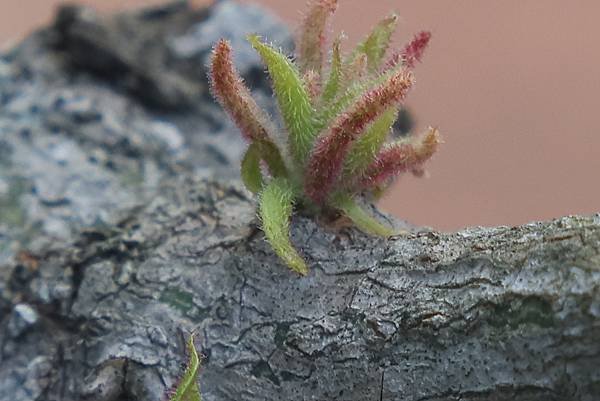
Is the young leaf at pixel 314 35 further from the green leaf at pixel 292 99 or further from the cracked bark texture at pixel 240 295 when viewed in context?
the cracked bark texture at pixel 240 295

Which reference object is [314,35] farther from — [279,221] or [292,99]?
[279,221]

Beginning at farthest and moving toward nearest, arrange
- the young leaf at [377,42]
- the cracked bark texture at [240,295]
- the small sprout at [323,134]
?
the young leaf at [377,42], the small sprout at [323,134], the cracked bark texture at [240,295]

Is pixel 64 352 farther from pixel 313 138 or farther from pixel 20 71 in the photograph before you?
pixel 20 71

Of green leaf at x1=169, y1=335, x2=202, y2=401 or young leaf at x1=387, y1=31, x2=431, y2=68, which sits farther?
young leaf at x1=387, y1=31, x2=431, y2=68

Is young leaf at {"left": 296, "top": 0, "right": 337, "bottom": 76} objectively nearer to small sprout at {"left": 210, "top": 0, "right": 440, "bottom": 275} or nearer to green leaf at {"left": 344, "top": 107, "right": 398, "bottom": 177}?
small sprout at {"left": 210, "top": 0, "right": 440, "bottom": 275}

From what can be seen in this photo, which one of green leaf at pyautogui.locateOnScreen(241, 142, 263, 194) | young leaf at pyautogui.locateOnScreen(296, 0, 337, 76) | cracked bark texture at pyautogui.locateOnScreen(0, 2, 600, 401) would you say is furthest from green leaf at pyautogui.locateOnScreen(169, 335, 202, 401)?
young leaf at pyautogui.locateOnScreen(296, 0, 337, 76)

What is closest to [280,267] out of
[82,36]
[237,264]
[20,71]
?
[237,264]

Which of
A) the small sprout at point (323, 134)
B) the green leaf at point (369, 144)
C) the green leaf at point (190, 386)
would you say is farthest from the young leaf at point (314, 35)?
the green leaf at point (190, 386)
